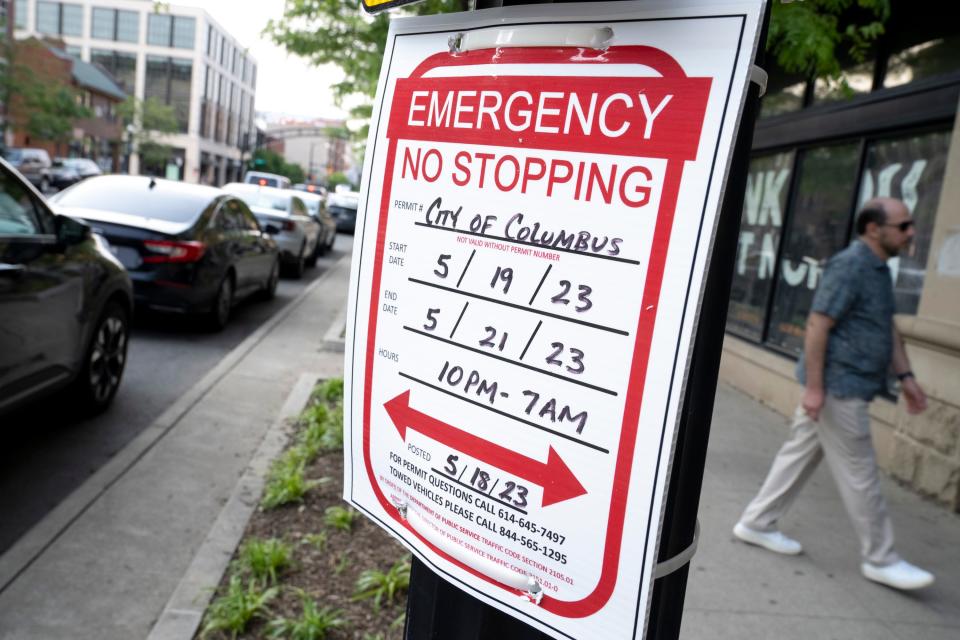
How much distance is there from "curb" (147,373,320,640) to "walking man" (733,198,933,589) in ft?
9.44

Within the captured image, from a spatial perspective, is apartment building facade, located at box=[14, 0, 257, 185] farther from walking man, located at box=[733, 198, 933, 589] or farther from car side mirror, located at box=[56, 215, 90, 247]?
walking man, located at box=[733, 198, 933, 589]

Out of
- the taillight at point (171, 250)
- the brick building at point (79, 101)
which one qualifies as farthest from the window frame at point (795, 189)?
the brick building at point (79, 101)

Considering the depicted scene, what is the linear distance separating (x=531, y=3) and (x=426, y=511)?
1028mm

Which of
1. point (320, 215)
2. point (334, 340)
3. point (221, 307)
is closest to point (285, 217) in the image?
point (320, 215)

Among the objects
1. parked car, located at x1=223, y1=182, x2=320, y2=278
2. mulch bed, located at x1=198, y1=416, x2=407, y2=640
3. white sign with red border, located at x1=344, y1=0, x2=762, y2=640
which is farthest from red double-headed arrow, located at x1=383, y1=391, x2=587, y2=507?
parked car, located at x1=223, y1=182, x2=320, y2=278

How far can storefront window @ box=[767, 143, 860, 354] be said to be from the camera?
7.71 meters

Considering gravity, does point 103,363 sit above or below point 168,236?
below

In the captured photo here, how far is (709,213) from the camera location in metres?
1.28

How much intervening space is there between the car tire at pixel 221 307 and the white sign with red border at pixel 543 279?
27.1ft

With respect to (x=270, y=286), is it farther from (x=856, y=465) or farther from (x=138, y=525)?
(x=856, y=465)

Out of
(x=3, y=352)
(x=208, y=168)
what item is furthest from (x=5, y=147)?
(x=208, y=168)

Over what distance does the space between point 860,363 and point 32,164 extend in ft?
145

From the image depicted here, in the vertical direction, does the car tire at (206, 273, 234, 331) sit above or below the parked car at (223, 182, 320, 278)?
below

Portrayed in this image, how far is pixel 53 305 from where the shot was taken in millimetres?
5020
